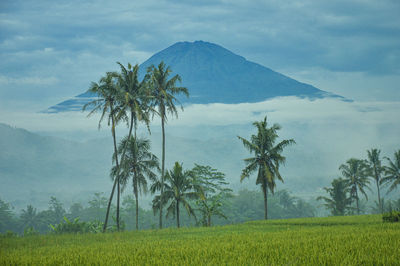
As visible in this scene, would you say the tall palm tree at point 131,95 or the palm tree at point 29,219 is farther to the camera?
the palm tree at point 29,219

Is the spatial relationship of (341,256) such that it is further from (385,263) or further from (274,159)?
(274,159)

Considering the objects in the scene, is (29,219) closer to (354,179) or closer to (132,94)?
(132,94)

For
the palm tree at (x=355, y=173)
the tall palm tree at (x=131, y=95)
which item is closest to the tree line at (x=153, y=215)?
the palm tree at (x=355, y=173)

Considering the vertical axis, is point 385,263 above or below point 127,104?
below

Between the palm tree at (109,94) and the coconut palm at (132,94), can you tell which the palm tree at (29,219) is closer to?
the palm tree at (109,94)

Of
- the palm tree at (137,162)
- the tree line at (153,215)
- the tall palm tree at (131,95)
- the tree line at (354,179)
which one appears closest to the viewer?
the tall palm tree at (131,95)

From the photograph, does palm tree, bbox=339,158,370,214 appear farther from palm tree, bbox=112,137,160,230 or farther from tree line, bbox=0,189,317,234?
tree line, bbox=0,189,317,234

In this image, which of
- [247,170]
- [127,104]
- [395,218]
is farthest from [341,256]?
[247,170]

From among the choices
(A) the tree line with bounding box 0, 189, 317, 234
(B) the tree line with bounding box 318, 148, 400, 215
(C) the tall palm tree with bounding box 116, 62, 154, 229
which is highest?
(C) the tall palm tree with bounding box 116, 62, 154, 229

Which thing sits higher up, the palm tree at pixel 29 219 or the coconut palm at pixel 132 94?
the coconut palm at pixel 132 94

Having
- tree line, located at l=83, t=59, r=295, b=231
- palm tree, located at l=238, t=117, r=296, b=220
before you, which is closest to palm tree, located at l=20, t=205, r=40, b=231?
tree line, located at l=83, t=59, r=295, b=231

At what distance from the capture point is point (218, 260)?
12812mm

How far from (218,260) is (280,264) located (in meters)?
2.21

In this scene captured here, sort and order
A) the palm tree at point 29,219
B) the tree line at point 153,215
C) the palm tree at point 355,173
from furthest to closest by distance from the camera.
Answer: the tree line at point 153,215, the palm tree at point 29,219, the palm tree at point 355,173
